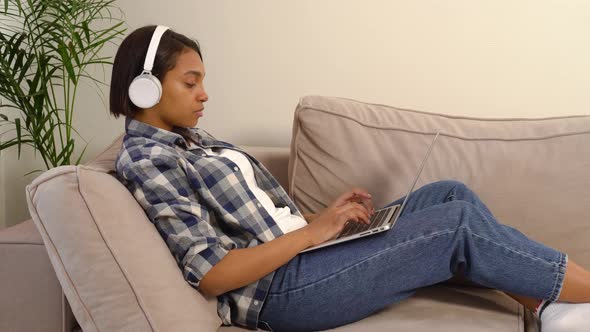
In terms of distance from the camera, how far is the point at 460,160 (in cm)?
186

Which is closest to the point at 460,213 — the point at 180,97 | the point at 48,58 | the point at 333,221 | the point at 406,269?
the point at 406,269

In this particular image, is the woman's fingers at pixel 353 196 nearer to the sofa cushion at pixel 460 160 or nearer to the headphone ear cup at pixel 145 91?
the sofa cushion at pixel 460 160

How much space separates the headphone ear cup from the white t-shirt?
7.4 inches

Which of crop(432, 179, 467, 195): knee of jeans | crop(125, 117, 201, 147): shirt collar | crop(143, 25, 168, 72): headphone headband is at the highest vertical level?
crop(143, 25, 168, 72): headphone headband

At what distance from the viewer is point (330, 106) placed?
1932mm

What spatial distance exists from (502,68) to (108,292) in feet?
4.92

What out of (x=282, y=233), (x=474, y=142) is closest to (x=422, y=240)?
(x=282, y=233)

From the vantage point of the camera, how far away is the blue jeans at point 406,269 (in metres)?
1.40

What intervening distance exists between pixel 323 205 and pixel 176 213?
60cm

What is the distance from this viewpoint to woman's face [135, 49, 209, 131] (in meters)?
1.56

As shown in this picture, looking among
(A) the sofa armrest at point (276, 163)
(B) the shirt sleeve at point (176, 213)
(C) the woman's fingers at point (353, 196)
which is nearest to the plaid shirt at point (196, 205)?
(B) the shirt sleeve at point (176, 213)

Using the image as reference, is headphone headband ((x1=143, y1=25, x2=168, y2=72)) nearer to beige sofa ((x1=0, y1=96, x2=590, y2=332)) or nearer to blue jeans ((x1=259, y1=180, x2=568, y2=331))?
beige sofa ((x1=0, y1=96, x2=590, y2=332))

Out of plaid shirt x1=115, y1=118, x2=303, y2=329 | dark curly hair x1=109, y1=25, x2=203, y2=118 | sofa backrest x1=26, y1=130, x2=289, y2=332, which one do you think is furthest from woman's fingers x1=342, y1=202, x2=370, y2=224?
dark curly hair x1=109, y1=25, x2=203, y2=118

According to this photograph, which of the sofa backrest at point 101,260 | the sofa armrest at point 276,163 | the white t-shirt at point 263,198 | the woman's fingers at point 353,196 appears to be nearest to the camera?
the sofa backrest at point 101,260
